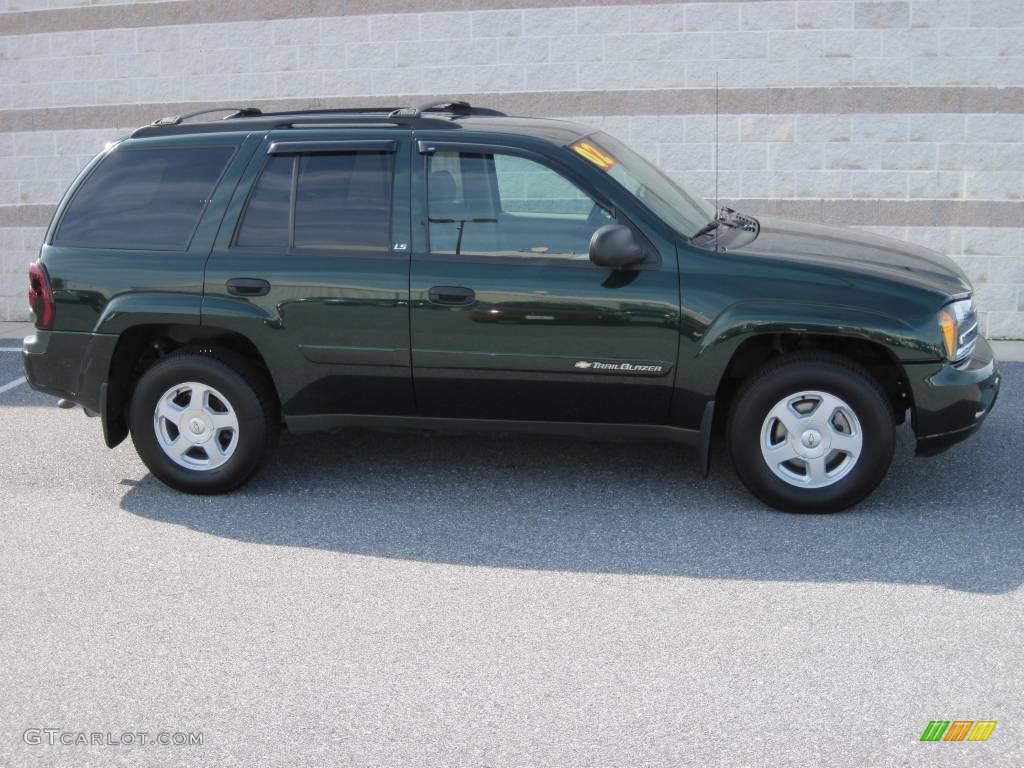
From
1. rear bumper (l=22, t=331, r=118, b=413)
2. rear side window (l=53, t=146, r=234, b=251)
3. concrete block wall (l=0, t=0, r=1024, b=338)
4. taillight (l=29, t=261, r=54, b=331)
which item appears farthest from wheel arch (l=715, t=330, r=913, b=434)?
concrete block wall (l=0, t=0, r=1024, b=338)

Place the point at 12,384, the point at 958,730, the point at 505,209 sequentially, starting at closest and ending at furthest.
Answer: the point at 958,730 → the point at 505,209 → the point at 12,384

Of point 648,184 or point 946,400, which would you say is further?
point 648,184

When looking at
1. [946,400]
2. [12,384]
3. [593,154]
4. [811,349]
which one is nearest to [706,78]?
[593,154]

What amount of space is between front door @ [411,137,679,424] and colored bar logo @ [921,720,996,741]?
7.19ft

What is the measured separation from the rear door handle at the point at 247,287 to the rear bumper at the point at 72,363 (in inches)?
25.2

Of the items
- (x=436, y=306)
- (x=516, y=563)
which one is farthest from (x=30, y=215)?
(x=516, y=563)

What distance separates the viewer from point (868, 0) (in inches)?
386

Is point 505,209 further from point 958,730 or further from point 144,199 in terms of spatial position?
point 958,730

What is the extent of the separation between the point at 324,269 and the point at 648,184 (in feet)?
5.25

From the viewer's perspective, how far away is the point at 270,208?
6141 millimetres

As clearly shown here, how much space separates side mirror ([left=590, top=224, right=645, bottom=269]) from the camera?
564cm

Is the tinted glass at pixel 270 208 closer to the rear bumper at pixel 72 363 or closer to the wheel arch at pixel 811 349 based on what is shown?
the rear bumper at pixel 72 363

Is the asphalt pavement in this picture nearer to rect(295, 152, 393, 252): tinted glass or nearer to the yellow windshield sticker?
rect(295, 152, 393, 252): tinted glass

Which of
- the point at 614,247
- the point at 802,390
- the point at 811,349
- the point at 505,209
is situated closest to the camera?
the point at 614,247
